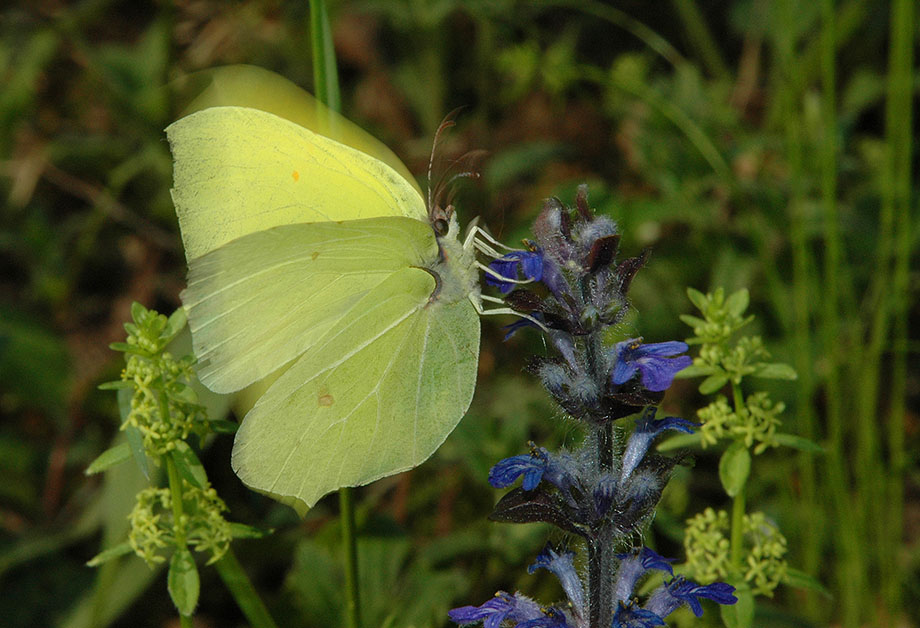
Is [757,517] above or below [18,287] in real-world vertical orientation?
below

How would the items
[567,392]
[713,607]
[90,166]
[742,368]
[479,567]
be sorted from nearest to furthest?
[567,392] → [742,368] → [713,607] → [479,567] → [90,166]

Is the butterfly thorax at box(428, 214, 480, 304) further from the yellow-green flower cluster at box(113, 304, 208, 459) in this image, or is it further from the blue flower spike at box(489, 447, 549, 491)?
the yellow-green flower cluster at box(113, 304, 208, 459)

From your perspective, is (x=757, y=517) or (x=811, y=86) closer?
(x=757, y=517)

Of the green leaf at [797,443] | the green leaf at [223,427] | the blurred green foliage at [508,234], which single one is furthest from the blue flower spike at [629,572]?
the green leaf at [223,427]

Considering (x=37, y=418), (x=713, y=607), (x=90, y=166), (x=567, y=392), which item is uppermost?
(x=90, y=166)

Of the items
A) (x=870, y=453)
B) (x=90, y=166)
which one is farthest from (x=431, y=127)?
(x=870, y=453)

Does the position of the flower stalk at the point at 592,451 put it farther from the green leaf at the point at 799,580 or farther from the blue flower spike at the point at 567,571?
the green leaf at the point at 799,580

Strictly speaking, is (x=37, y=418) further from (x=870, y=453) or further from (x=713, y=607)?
(x=870, y=453)
